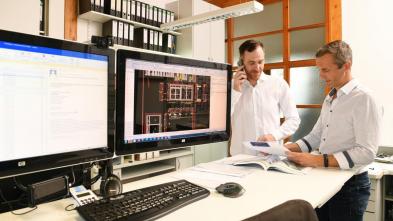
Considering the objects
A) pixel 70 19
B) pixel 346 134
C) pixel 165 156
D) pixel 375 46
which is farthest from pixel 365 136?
pixel 70 19

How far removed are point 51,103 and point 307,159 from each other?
111 cm

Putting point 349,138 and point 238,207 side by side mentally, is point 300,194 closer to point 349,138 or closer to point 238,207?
point 238,207

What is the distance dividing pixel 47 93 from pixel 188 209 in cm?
50

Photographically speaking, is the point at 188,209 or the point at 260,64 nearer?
the point at 188,209

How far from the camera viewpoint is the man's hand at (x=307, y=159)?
1363 millimetres

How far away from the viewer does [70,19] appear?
9.66ft

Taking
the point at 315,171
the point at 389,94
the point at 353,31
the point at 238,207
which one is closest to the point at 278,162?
the point at 315,171

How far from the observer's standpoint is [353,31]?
3.26 m

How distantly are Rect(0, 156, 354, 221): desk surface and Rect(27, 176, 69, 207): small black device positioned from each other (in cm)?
4

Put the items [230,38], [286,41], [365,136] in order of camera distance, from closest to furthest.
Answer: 1. [365,136]
2. [286,41]
3. [230,38]

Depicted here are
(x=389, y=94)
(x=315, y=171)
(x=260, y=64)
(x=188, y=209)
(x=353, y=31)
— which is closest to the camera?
(x=188, y=209)

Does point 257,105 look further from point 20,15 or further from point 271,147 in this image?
point 20,15

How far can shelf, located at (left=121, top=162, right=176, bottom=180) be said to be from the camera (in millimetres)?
2857

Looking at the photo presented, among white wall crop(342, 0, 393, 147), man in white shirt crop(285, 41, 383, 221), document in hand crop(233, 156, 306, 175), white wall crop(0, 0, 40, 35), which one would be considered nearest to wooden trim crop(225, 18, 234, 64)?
white wall crop(342, 0, 393, 147)
